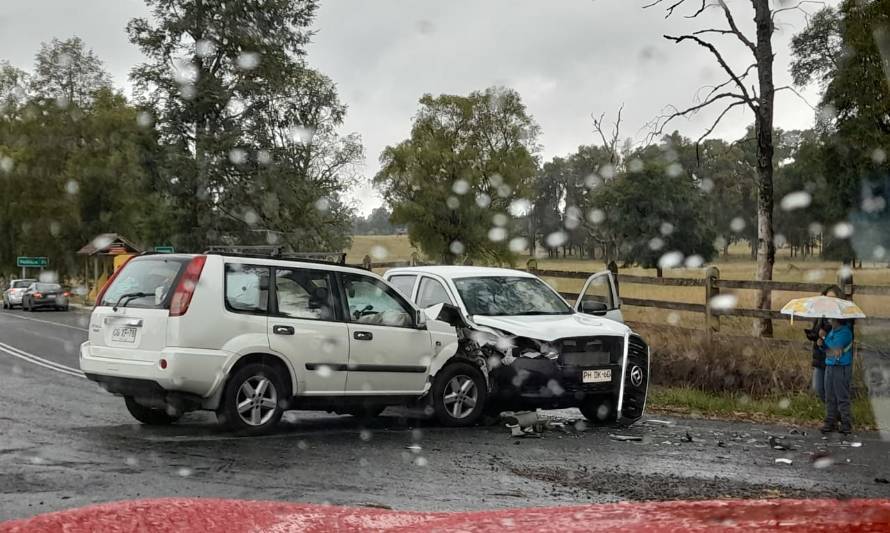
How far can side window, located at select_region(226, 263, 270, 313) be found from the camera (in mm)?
9188

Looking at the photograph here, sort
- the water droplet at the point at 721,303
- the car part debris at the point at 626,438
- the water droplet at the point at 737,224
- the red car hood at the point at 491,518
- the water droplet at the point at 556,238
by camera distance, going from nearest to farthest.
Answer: the red car hood at the point at 491,518 → the car part debris at the point at 626,438 → the water droplet at the point at 721,303 → the water droplet at the point at 737,224 → the water droplet at the point at 556,238

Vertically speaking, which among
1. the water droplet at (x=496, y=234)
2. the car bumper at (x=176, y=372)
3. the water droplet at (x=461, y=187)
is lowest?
the car bumper at (x=176, y=372)

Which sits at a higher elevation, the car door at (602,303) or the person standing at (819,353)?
the car door at (602,303)

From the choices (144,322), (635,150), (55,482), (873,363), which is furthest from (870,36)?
(55,482)

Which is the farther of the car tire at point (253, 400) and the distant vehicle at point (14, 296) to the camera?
the distant vehicle at point (14, 296)

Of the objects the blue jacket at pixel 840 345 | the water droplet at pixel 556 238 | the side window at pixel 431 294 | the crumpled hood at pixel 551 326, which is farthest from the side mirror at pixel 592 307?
the water droplet at pixel 556 238

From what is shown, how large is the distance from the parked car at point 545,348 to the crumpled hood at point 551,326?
0.01 m

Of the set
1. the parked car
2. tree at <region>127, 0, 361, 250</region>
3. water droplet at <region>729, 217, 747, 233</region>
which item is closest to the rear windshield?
the parked car

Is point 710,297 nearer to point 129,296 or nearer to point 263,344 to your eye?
point 263,344

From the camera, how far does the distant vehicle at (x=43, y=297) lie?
Answer: 45.4 meters

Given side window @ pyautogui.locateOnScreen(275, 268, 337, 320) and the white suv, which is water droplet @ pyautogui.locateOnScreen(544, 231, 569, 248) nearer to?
the white suv

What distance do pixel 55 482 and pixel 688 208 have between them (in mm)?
72833

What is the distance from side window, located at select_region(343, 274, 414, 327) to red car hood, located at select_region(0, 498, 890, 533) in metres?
6.82

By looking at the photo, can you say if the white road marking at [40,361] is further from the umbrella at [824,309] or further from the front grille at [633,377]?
the umbrella at [824,309]
